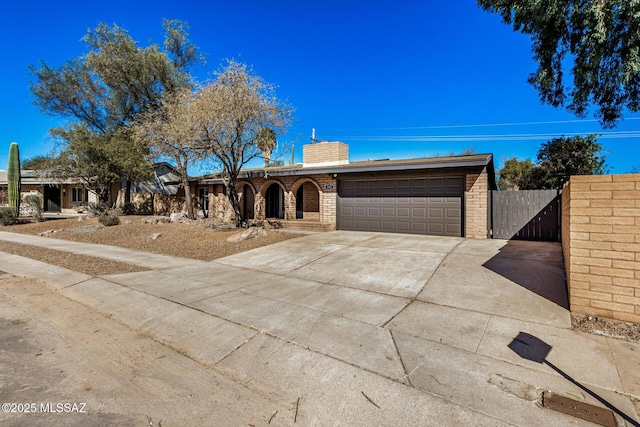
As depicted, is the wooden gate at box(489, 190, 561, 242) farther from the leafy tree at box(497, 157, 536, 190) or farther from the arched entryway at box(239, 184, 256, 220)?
the leafy tree at box(497, 157, 536, 190)

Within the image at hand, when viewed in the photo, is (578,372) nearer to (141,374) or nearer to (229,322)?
(229,322)

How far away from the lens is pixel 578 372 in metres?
2.90

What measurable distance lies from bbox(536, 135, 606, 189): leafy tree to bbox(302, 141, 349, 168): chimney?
1222 centimetres

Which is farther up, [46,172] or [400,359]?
[46,172]

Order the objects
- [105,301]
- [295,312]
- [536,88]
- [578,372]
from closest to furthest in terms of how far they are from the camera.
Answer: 1. [578,372]
2. [295,312]
3. [105,301]
4. [536,88]

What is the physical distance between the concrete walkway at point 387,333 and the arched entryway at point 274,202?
414 inches

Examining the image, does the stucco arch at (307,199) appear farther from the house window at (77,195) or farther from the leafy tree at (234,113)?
the house window at (77,195)

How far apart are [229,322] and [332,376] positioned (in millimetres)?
1821

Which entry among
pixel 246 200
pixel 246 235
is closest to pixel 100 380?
pixel 246 235

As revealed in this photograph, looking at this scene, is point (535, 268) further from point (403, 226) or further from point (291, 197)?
point (291, 197)

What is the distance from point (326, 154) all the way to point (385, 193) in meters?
4.69

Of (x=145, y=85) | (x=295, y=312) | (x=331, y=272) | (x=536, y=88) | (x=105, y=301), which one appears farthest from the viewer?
(x=145, y=85)

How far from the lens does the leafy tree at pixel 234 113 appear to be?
1049 cm

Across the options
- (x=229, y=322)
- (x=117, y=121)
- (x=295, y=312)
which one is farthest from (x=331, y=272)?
(x=117, y=121)
